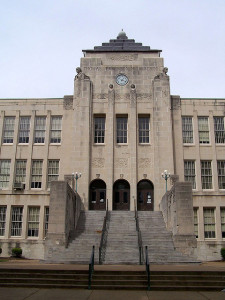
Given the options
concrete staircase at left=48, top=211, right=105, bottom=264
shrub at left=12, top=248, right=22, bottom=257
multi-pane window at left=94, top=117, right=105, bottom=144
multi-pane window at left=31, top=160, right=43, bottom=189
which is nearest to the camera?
concrete staircase at left=48, top=211, right=105, bottom=264

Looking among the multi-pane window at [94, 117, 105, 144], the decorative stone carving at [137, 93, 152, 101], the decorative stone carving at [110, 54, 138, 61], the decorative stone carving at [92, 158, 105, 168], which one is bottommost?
the decorative stone carving at [92, 158, 105, 168]

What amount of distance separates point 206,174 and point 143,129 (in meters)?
6.80

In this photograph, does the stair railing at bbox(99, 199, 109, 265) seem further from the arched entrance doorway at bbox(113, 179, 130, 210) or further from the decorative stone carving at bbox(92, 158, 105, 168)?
the decorative stone carving at bbox(92, 158, 105, 168)

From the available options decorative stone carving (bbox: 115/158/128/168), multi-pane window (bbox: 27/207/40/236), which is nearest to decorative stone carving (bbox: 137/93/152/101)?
decorative stone carving (bbox: 115/158/128/168)

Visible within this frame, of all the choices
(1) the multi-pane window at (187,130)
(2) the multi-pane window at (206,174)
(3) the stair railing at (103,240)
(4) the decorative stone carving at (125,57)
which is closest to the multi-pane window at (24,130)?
(4) the decorative stone carving at (125,57)

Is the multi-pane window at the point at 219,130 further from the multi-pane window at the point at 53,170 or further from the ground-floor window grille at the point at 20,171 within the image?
the ground-floor window grille at the point at 20,171

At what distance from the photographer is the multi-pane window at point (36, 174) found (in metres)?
30.1

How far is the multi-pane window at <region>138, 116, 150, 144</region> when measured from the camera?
30531 mm

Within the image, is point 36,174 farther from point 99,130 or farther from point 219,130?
point 219,130

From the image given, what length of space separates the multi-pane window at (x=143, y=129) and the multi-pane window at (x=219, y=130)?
622 centimetres

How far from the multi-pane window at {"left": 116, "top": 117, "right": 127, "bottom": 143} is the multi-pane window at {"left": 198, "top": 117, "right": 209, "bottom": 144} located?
6.75 m

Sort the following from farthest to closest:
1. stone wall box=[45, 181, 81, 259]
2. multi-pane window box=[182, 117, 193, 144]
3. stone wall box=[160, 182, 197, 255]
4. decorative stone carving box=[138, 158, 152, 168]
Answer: multi-pane window box=[182, 117, 193, 144] → decorative stone carving box=[138, 158, 152, 168] → stone wall box=[45, 181, 81, 259] → stone wall box=[160, 182, 197, 255]

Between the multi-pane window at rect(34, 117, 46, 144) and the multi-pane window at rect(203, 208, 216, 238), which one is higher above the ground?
the multi-pane window at rect(34, 117, 46, 144)

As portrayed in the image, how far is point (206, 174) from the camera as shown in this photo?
30.1 m
